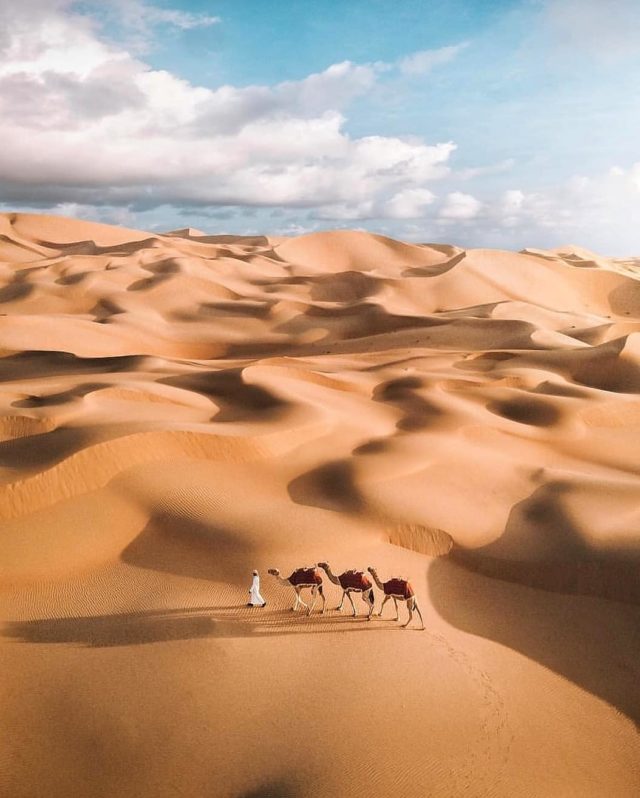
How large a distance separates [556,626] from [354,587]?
7.53 feet

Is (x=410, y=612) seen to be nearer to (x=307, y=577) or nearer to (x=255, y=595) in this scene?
(x=307, y=577)

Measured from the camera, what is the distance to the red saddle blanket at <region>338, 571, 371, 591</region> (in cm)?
666

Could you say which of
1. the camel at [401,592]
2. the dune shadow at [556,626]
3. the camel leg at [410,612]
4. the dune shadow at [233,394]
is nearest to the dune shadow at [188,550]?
the camel at [401,592]

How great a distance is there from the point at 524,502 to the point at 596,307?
34.4 m

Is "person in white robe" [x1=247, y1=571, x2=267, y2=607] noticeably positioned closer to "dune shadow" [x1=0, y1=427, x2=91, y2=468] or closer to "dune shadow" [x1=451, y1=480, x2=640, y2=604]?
"dune shadow" [x1=451, y1=480, x2=640, y2=604]

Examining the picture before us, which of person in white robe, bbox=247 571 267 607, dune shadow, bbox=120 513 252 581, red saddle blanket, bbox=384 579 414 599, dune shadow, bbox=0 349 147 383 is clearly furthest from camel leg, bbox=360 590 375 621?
dune shadow, bbox=0 349 147 383

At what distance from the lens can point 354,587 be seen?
22.0 ft

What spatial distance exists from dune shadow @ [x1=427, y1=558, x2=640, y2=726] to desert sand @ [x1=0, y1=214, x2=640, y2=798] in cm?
3

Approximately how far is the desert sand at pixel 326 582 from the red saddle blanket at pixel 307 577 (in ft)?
1.22

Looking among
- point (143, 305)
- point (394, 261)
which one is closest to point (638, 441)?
point (143, 305)

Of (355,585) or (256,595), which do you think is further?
(256,595)

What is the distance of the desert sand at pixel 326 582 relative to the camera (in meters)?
5.18

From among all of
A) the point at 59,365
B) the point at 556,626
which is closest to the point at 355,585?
the point at 556,626

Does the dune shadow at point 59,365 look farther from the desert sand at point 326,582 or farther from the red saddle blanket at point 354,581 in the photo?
the red saddle blanket at point 354,581
